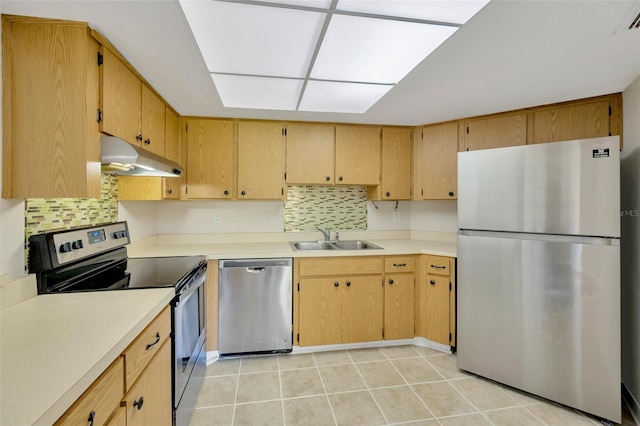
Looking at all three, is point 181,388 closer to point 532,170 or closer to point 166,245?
point 166,245

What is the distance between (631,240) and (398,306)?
5.38ft

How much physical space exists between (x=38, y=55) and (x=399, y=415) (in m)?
2.62

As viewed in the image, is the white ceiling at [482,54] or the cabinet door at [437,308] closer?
the white ceiling at [482,54]

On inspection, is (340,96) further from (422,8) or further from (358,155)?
(422,8)

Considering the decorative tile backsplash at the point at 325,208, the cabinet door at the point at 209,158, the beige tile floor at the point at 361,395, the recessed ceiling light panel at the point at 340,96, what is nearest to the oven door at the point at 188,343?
the beige tile floor at the point at 361,395

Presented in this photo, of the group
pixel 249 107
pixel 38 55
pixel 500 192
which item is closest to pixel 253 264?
pixel 249 107

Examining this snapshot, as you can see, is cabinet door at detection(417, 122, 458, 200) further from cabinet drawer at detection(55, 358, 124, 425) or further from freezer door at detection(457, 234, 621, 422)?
cabinet drawer at detection(55, 358, 124, 425)

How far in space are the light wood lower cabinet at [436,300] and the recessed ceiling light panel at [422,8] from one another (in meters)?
1.82

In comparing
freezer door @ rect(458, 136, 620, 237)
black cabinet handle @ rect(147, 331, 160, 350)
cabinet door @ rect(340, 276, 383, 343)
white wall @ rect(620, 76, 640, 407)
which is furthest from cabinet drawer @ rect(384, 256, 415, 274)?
black cabinet handle @ rect(147, 331, 160, 350)

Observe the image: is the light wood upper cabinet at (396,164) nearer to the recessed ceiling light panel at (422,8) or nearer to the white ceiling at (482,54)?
the white ceiling at (482,54)

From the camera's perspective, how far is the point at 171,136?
2.38 m

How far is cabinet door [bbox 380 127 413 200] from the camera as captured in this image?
2.89 m

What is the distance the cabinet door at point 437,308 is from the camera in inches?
96.7

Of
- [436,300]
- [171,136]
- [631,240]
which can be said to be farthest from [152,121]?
[631,240]
